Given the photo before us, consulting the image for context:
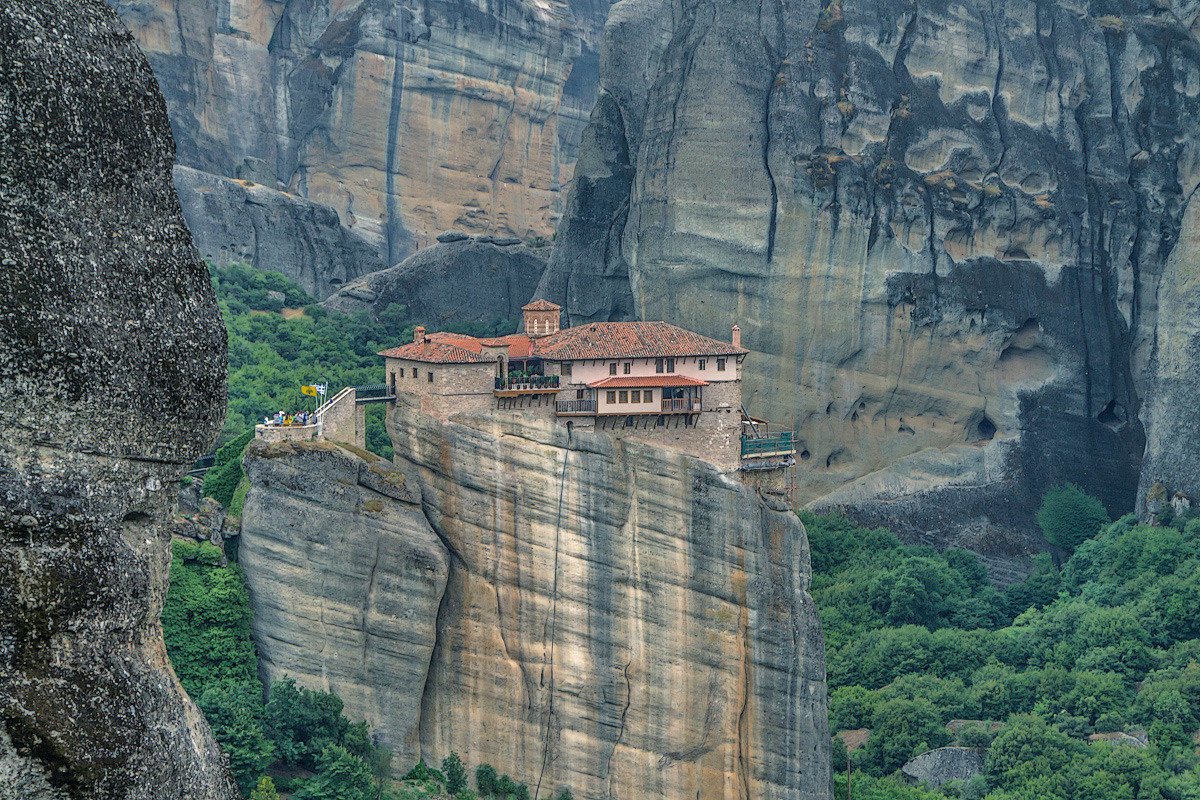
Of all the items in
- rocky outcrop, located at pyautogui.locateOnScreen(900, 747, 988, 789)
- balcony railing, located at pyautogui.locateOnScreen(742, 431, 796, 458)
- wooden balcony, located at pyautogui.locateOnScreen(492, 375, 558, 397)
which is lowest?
rocky outcrop, located at pyautogui.locateOnScreen(900, 747, 988, 789)

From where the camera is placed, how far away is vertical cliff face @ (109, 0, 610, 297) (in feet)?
277

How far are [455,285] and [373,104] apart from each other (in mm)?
15051

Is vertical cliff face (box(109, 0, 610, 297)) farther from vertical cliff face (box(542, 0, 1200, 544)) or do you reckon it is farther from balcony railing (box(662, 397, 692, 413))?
balcony railing (box(662, 397, 692, 413))

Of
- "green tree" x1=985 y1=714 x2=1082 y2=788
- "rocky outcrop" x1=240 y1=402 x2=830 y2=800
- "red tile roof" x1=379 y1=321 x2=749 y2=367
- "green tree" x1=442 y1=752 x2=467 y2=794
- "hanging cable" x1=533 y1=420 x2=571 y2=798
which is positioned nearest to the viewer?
"green tree" x1=442 y1=752 x2=467 y2=794

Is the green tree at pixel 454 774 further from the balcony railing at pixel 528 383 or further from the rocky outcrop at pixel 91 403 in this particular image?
the rocky outcrop at pixel 91 403

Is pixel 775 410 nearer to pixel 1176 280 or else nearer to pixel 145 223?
pixel 1176 280

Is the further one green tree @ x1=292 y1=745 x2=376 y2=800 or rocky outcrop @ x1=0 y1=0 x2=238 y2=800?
green tree @ x1=292 y1=745 x2=376 y2=800

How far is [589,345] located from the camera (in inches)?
1944

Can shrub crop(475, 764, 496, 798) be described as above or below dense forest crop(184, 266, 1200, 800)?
below

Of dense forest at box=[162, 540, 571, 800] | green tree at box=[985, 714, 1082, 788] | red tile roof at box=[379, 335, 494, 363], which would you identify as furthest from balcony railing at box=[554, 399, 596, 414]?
green tree at box=[985, 714, 1082, 788]

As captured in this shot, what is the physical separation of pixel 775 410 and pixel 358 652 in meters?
24.5

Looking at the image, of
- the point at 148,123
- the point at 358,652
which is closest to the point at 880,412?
the point at 358,652

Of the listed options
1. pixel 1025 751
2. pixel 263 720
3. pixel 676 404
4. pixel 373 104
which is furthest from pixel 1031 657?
pixel 373 104

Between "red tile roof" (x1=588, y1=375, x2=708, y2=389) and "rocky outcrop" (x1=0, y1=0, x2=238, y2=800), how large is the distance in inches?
1521
